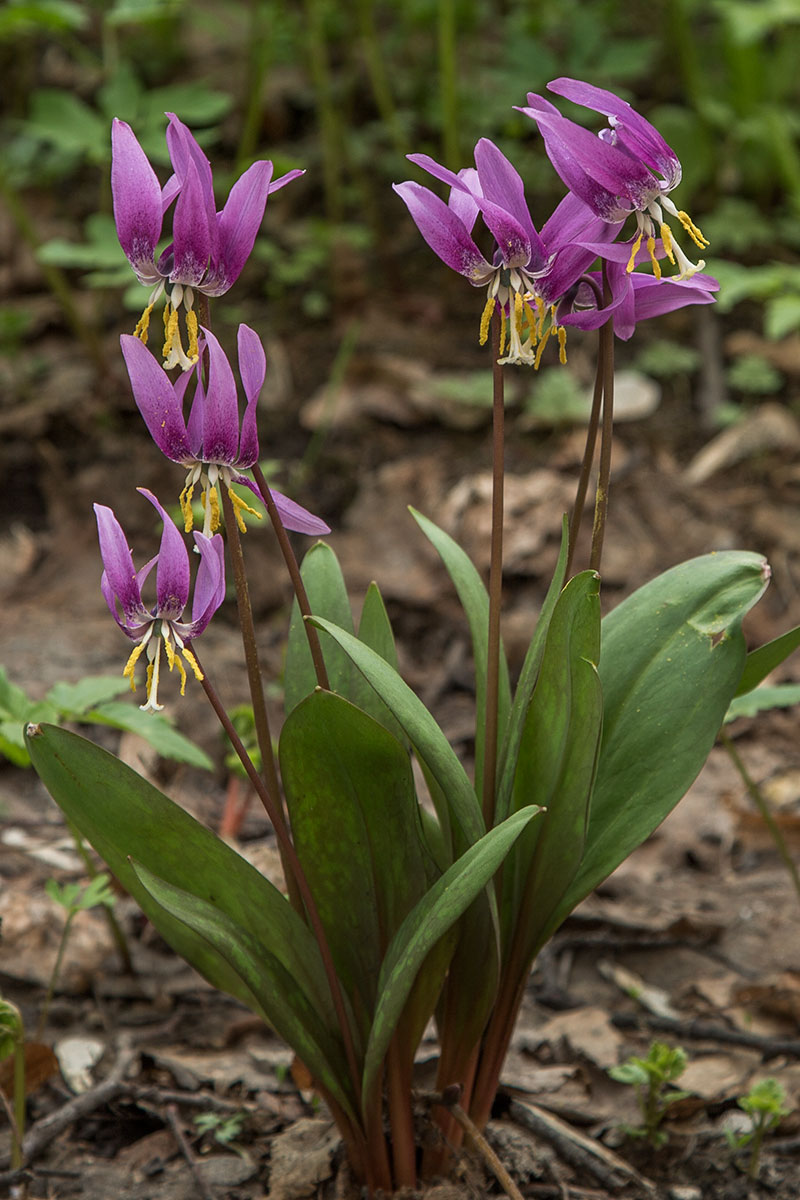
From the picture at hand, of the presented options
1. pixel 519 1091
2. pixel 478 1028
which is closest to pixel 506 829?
pixel 478 1028

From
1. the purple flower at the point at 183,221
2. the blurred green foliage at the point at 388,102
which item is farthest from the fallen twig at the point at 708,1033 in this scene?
the blurred green foliage at the point at 388,102

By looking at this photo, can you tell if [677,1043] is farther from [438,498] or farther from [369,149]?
[369,149]

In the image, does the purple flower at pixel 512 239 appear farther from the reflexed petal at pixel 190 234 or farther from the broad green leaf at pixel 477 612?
the broad green leaf at pixel 477 612

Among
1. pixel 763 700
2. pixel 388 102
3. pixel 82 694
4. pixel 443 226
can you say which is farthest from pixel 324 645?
pixel 388 102

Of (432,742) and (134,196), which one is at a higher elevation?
(134,196)

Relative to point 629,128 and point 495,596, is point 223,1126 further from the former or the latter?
point 629,128

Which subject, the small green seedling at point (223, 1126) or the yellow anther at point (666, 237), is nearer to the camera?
the yellow anther at point (666, 237)
